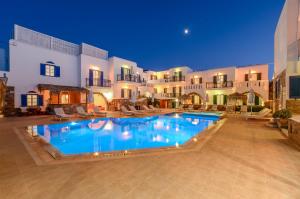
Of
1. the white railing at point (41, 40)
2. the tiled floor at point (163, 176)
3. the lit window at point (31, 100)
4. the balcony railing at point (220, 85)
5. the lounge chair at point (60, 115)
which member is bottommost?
the tiled floor at point (163, 176)

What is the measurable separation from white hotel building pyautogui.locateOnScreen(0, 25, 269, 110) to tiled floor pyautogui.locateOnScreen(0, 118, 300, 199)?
500 inches

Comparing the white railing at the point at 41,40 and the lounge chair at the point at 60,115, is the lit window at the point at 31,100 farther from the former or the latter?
the white railing at the point at 41,40

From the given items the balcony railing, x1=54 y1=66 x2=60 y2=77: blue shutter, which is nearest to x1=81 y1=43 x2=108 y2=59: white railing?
x1=54 y1=66 x2=60 y2=77: blue shutter

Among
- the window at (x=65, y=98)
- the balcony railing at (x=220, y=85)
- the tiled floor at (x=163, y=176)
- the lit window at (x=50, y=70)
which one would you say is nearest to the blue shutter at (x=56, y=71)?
the lit window at (x=50, y=70)

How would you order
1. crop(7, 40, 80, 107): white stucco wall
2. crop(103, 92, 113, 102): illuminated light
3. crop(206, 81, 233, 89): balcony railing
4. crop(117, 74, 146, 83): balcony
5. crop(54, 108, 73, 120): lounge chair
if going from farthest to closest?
1. crop(206, 81, 233, 89): balcony railing
2. crop(117, 74, 146, 83): balcony
3. crop(103, 92, 113, 102): illuminated light
4. crop(7, 40, 80, 107): white stucco wall
5. crop(54, 108, 73, 120): lounge chair

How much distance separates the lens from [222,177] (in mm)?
3639

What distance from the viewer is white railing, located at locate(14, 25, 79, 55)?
49.8ft

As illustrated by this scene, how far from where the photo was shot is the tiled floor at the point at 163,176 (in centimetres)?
306

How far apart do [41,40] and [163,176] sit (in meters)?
19.2

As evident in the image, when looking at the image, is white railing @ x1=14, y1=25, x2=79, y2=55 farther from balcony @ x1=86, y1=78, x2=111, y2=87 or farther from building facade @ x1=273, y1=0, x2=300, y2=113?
building facade @ x1=273, y1=0, x2=300, y2=113

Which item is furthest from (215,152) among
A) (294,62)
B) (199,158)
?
(294,62)

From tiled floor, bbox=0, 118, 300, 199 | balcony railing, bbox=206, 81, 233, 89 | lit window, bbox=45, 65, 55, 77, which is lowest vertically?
tiled floor, bbox=0, 118, 300, 199

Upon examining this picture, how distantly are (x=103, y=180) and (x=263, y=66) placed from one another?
84.4 ft

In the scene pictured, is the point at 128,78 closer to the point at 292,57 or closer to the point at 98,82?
the point at 98,82
